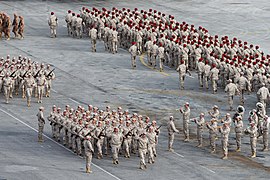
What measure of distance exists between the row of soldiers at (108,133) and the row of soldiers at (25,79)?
7029 millimetres

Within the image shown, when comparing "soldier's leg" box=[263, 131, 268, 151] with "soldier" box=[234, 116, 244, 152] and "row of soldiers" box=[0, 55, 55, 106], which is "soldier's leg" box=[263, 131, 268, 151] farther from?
"row of soldiers" box=[0, 55, 55, 106]

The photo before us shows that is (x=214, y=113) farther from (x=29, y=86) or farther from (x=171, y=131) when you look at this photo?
(x=29, y=86)

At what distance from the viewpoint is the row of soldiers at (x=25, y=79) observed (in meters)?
57.8

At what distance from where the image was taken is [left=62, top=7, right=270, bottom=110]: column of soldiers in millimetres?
60406

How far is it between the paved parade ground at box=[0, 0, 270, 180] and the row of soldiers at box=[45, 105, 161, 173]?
59cm

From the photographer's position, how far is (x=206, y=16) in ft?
280

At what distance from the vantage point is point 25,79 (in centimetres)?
5803

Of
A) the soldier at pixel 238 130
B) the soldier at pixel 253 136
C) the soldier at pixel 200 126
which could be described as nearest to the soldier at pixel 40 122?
the soldier at pixel 200 126

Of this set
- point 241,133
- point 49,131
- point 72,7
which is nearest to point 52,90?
point 49,131

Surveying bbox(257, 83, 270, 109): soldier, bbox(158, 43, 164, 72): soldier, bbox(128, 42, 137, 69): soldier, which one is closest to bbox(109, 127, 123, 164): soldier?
bbox(257, 83, 270, 109): soldier

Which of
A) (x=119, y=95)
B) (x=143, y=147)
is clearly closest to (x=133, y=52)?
(x=119, y=95)

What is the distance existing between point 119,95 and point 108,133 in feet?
37.4

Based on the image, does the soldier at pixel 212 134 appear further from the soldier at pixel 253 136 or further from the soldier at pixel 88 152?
the soldier at pixel 88 152

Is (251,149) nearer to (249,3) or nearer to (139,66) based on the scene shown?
→ (139,66)
